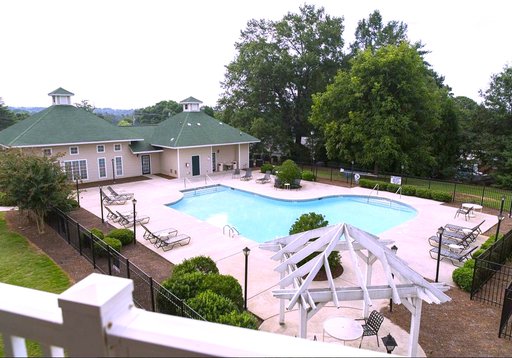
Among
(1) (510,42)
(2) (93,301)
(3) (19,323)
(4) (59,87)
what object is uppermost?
(1) (510,42)

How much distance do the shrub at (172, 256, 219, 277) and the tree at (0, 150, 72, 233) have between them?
796 cm

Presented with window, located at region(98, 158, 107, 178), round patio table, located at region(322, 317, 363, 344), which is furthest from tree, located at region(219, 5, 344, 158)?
round patio table, located at region(322, 317, 363, 344)

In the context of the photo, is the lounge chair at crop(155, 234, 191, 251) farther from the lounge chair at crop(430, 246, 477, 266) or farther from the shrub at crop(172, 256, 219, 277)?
the lounge chair at crop(430, 246, 477, 266)

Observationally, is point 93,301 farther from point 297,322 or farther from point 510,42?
point 510,42

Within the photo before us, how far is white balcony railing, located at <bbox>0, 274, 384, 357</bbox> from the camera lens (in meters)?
1.05

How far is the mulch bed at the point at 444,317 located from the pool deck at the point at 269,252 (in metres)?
0.45

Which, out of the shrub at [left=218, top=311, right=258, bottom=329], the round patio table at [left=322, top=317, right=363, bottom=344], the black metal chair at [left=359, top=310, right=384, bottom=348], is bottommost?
the black metal chair at [left=359, top=310, right=384, bottom=348]

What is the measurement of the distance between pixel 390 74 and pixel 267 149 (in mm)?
13982

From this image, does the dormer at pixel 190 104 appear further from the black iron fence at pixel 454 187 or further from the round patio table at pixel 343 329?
the round patio table at pixel 343 329

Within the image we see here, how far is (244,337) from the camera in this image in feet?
3.59

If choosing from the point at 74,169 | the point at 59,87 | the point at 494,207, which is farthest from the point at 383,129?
the point at 59,87

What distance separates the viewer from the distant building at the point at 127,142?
24344 mm

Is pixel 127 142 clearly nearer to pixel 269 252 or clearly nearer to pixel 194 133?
pixel 194 133

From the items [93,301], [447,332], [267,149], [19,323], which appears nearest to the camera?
[93,301]
